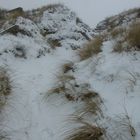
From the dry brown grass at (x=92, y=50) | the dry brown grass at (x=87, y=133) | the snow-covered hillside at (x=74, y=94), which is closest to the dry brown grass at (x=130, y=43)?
Answer: the snow-covered hillside at (x=74, y=94)

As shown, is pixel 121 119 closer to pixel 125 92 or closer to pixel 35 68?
pixel 125 92

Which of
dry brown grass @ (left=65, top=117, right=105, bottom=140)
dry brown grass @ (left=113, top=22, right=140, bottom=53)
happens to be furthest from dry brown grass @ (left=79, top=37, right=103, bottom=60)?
dry brown grass @ (left=65, top=117, right=105, bottom=140)

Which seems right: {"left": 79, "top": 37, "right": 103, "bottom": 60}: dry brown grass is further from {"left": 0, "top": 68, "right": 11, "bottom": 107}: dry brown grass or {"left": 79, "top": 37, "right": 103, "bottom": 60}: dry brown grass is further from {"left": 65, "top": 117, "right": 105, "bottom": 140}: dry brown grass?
{"left": 65, "top": 117, "right": 105, "bottom": 140}: dry brown grass

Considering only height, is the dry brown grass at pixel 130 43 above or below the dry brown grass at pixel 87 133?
above

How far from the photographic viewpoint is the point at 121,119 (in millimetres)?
3268

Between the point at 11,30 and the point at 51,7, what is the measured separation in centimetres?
372

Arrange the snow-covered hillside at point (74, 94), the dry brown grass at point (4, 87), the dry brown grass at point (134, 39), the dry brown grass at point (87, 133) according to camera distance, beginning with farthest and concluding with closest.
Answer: the dry brown grass at point (134, 39)
the dry brown grass at point (4, 87)
the snow-covered hillside at point (74, 94)
the dry brown grass at point (87, 133)

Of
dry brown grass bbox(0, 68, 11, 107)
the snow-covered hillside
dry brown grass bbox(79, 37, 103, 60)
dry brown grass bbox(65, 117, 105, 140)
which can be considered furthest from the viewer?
dry brown grass bbox(79, 37, 103, 60)

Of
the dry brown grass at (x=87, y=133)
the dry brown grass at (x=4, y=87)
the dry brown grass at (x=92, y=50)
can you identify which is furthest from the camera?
the dry brown grass at (x=92, y=50)

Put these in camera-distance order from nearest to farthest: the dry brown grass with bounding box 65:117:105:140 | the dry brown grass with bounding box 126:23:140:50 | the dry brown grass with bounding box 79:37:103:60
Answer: the dry brown grass with bounding box 65:117:105:140
the dry brown grass with bounding box 126:23:140:50
the dry brown grass with bounding box 79:37:103:60

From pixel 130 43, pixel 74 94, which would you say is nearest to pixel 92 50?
pixel 130 43

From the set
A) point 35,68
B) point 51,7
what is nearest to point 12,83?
point 35,68

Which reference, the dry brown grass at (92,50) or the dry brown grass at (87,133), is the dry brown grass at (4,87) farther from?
the dry brown grass at (92,50)

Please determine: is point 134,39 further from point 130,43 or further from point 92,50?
point 92,50
